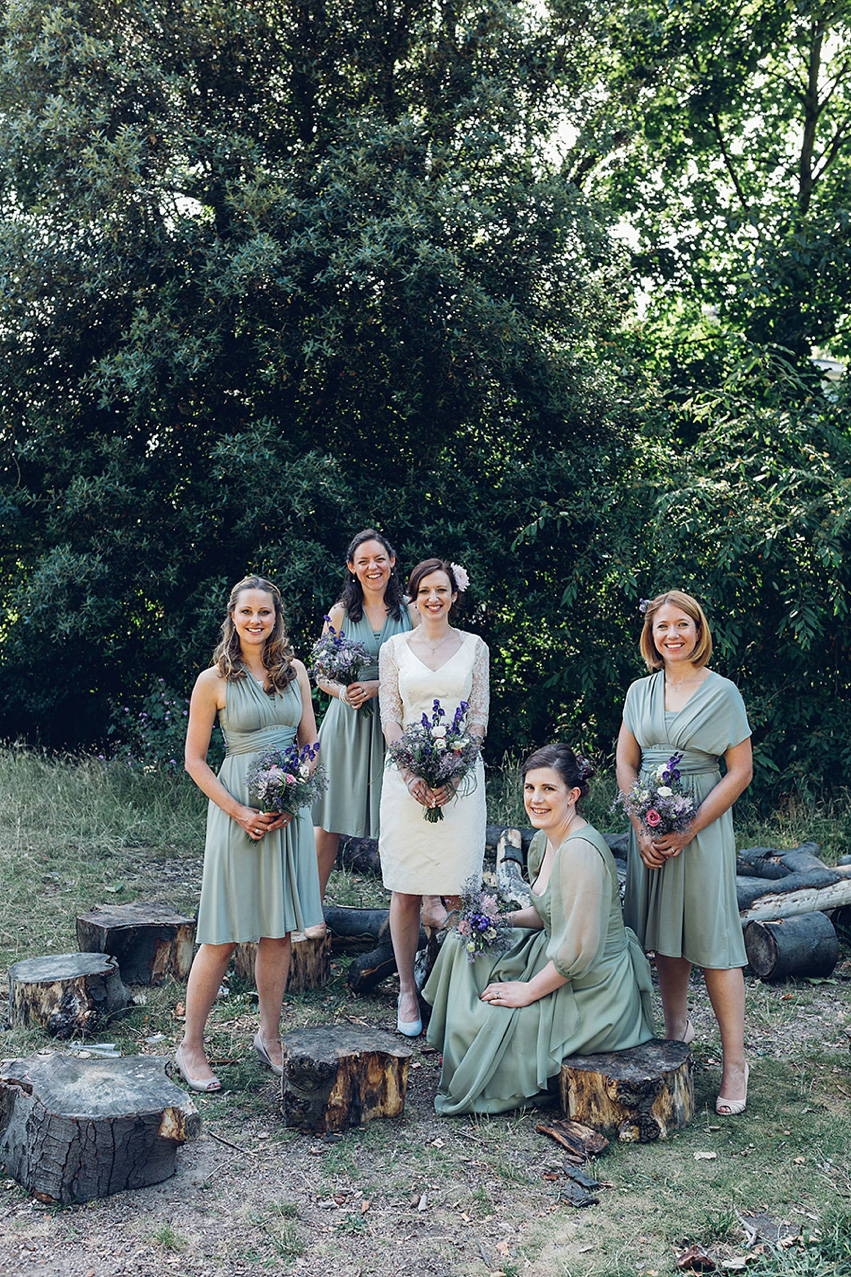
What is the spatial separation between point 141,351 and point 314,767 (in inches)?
227

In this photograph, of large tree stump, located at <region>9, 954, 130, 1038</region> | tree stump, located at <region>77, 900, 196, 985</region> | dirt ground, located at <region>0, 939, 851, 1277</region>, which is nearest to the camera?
dirt ground, located at <region>0, 939, 851, 1277</region>

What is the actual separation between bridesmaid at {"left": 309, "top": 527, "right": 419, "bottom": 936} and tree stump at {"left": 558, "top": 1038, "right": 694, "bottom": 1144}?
1987 mm

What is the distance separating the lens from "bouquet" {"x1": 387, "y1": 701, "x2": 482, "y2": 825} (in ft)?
15.6

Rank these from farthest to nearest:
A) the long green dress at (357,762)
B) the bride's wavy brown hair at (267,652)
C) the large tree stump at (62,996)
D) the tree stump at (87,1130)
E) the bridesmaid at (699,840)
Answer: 1. the long green dress at (357,762)
2. the large tree stump at (62,996)
3. the bride's wavy brown hair at (267,652)
4. the bridesmaid at (699,840)
5. the tree stump at (87,1130)

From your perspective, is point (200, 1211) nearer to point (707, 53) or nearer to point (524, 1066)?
point (524, 1066)

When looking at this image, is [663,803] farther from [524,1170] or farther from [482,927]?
[524,1170]

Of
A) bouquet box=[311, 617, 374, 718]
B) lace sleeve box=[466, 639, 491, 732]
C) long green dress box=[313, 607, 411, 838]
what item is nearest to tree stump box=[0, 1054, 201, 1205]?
lace sleeve box=[466, 639, 491, 732]

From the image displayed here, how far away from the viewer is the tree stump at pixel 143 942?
5.66 metres

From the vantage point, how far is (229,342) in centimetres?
959

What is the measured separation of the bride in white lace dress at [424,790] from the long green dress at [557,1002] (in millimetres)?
597

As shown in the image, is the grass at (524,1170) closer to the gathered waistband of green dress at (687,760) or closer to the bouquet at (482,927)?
the bouquet at (482,927)

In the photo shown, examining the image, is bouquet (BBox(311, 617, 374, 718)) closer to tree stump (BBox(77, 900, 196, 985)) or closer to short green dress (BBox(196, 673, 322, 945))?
short green dress (BBox(196, 673, 322, 945))

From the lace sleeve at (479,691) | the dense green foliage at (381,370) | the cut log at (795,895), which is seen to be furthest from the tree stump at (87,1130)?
the dense green foliage at (381,370)

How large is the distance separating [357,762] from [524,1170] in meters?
2.48
